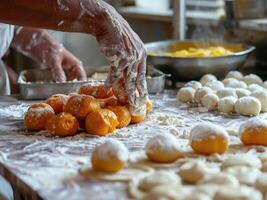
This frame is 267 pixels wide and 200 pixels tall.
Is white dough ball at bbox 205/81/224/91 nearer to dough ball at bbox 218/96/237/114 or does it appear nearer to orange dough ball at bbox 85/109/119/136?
dough ball at bbox 218/96/237/114

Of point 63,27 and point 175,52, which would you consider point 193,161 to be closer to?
point 63,27

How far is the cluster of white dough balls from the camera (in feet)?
5.50

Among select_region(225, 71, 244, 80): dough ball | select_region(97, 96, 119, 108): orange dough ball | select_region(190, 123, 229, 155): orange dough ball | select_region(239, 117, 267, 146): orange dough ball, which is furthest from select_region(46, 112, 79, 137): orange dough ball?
select_region(225, 71, 244, 80): dough ball

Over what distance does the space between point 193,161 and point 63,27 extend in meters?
0.62

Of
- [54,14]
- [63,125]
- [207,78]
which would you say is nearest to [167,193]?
[63,125]

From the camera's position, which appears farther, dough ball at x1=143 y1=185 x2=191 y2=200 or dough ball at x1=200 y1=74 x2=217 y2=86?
dough ball at x1=200 y1=74 x2=217 y2=86

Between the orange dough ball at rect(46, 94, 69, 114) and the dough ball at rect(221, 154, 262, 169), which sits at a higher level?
the orange dough ball at rect(46, 94, 69, 114)

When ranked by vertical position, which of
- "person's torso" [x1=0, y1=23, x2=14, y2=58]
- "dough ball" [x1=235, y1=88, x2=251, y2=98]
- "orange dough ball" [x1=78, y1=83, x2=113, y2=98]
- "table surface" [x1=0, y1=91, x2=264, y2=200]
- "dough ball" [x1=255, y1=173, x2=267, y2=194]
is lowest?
"table surface" [x1=0, y1=91, x2=264, y2=200]

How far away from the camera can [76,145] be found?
1.39 m

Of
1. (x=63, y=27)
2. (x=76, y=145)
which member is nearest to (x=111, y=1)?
(x=63, y=27)

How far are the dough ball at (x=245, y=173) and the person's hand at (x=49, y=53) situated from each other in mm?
1118

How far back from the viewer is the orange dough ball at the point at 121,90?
1591mm

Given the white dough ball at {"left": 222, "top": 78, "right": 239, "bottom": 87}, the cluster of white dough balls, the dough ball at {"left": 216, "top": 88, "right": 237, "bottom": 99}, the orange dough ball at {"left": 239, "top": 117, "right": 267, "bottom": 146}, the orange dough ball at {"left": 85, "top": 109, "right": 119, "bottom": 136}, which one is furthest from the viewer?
the white dough ball at {"left": 222, "top": 78, "right": 239, "bottom": 87}

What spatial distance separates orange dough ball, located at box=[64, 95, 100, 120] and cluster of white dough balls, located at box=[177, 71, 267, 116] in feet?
1.45
